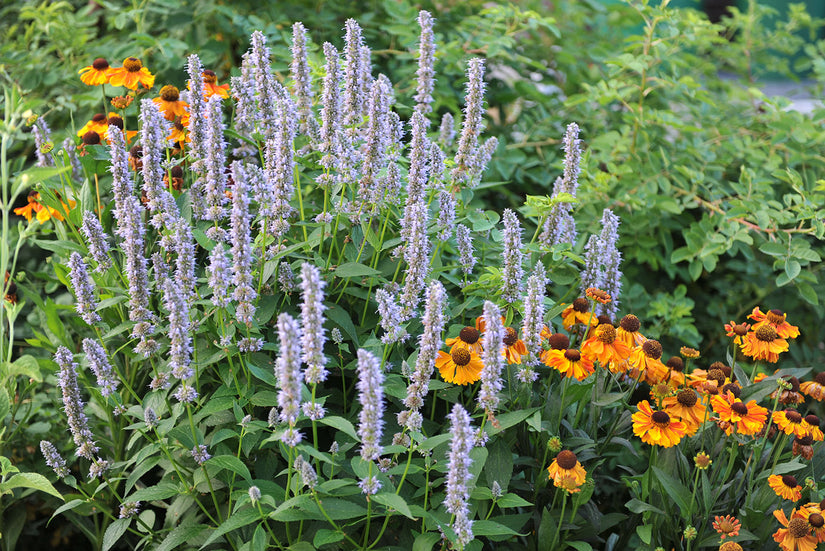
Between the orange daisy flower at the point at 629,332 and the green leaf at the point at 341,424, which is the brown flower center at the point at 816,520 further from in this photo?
the green leaf at the point at 341,424

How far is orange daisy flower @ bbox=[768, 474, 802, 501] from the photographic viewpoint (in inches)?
83.1

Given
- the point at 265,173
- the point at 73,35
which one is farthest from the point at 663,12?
the point at 73,35

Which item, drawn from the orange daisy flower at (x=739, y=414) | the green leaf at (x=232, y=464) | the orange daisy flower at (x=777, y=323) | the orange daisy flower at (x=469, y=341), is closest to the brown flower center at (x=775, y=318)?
the orange daisy flower at (x=777, y=323)

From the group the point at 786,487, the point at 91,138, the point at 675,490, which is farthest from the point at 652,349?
the point at 91,138

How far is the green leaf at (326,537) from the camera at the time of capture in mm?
1905

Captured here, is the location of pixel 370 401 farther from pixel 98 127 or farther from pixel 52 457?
pixel 98 127

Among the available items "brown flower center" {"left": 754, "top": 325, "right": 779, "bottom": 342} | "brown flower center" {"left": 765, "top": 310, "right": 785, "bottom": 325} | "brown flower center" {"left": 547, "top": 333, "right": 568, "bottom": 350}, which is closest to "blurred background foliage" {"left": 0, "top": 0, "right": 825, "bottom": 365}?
"brown flower center" {"left": 765, "top": 310, "right": 785, "bottom": 325}

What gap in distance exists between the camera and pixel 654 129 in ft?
14.6

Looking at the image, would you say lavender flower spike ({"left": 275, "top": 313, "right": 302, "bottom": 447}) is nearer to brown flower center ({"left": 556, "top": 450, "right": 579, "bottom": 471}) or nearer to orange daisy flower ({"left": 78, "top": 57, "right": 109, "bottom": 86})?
brown flower center ({"left": 556, "top": 450, "right": 579, "bottom": 471})

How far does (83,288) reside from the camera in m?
2.16

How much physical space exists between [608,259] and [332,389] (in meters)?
1.02

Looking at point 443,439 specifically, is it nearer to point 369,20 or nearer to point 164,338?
point 164,338

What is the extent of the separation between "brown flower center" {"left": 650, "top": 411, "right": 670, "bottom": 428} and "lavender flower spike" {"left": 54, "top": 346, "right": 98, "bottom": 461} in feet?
5.39

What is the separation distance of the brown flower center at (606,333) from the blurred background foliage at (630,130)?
116cm
